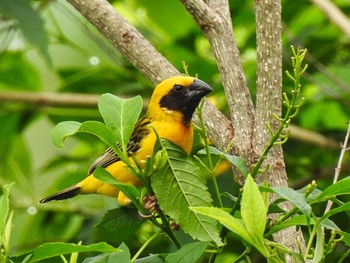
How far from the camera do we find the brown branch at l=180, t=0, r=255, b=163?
90.3 inches

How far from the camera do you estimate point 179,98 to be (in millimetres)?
3068

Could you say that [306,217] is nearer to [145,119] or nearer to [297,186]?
[145,119]

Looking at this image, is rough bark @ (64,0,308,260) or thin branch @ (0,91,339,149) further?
thin branch @ (0,91,339,149)

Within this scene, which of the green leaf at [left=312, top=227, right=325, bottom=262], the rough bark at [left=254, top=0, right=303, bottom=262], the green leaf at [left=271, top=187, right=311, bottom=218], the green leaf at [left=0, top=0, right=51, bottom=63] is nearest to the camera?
the green leaf at [left=271, top=187, right=311, bottom=218]

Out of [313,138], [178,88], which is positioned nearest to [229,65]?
[178,88]

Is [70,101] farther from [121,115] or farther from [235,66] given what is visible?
[121,115]

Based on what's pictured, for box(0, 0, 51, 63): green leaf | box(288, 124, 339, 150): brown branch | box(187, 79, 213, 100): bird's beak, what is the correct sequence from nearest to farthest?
box(187, 79, 213, 100): bird's beak, box(0, 0, 51, 63): green leaf, box(288, 124, 339, 150): brown branch

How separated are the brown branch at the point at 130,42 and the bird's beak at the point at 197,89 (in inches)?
14.0

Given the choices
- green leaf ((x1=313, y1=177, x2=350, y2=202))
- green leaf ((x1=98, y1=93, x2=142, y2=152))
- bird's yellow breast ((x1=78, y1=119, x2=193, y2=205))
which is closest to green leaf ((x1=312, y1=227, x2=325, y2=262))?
green leaf ((x1=313, y1=177, x2=350, y2=202))

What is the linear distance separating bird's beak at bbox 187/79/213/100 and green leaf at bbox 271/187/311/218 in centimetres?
121

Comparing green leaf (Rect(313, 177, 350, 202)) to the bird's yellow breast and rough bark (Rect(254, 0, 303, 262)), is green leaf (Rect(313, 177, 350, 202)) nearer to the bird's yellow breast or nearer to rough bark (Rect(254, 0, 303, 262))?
rough bark (Rect(254, 0, 303, 262))

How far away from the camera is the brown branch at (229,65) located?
7.52 ft

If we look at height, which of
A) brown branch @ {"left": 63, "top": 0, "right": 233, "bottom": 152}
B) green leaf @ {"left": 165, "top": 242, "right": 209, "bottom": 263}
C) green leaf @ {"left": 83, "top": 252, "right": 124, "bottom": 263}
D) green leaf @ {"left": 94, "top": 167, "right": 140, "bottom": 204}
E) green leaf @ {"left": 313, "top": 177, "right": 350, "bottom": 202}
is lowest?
green leaf @ {"left": 165, "top": 242, "right": 209, "bottom": 263}

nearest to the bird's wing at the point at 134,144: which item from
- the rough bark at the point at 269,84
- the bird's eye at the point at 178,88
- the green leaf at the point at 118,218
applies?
the bird's eye at the point at 178,88
